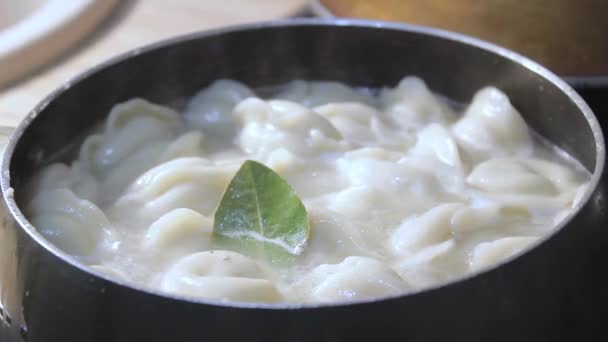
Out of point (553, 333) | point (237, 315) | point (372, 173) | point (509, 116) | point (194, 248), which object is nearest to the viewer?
point (237, 315)

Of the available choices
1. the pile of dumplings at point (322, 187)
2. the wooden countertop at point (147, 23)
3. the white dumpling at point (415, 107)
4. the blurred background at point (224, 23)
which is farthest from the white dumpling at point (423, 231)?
the wooden countertop at point (147, 23)

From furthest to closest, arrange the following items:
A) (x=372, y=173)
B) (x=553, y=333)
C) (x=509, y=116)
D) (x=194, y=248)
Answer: (x=509, y=116) < (x=372, y=173) < (x=194, y=248) < (x=553, y=333)

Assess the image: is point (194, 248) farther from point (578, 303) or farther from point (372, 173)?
point (578, 303)

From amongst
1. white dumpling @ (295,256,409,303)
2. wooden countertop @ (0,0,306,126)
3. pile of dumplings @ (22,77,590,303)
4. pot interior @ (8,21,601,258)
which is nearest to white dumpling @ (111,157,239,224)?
pile of dumplings @ (22,77,590,303)

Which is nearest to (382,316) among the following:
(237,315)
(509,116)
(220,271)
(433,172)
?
(237,315)

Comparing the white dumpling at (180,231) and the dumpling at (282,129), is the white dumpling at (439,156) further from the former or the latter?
the white dumpling at (180,231)

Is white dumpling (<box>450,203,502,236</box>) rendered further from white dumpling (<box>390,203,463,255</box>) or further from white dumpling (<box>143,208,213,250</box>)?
white dumpling (<box>143,208,213,250</box>)

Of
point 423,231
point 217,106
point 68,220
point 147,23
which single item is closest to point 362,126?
point 217,106

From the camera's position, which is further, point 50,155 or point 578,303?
point 50,155
